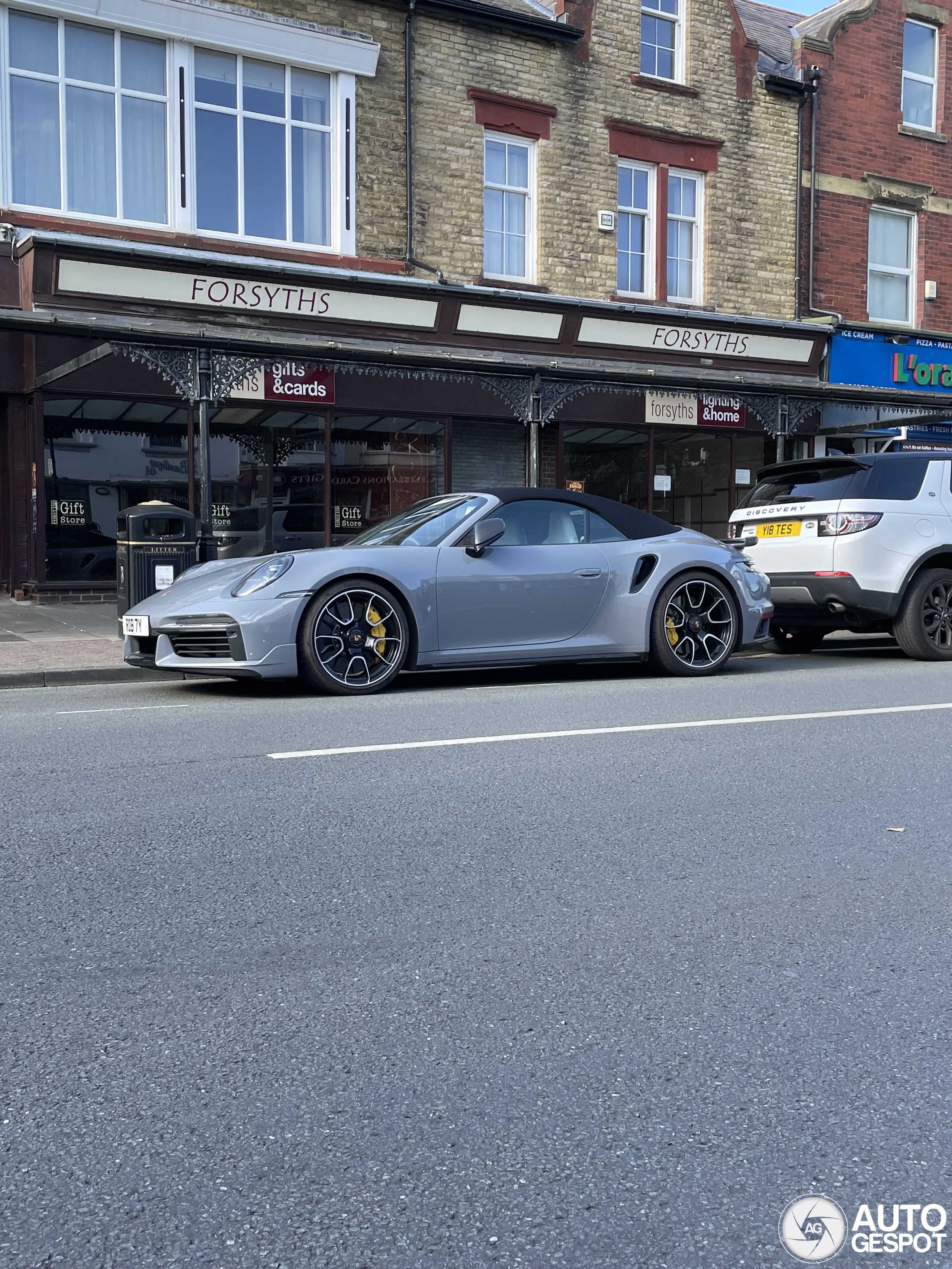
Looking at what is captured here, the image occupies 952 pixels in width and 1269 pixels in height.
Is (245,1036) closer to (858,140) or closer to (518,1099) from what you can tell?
(518,1099)

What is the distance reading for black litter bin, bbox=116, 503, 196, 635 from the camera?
11422 mm

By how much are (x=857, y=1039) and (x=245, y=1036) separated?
55.4 inches

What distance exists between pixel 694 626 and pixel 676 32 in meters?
14.0

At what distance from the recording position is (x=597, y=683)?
9203 millimetres

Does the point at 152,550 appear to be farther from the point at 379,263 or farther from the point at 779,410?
the point at 779,410

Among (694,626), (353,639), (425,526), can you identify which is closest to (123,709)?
(353,639)

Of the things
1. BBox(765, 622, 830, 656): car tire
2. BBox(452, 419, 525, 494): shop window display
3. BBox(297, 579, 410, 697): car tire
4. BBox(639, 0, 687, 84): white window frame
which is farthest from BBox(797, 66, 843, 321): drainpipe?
BBox(297, 579, 410, 697): car tire

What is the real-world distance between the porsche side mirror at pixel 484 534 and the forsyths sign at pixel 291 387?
7.88 m

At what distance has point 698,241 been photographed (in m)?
19.9

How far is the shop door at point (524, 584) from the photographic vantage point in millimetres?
8609

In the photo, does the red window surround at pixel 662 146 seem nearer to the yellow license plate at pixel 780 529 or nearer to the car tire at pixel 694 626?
the yellow license plate at pixel 780 529

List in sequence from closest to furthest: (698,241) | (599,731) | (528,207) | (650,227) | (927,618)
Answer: (599,731)
(927,618)
(528,207)
(650,227)
(698,241)

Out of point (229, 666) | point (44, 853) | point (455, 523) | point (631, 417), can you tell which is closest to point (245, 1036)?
point (44, 853)

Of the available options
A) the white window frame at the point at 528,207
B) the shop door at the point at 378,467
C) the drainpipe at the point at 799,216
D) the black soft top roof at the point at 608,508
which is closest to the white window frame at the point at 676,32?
the drainpipe at the point at 799,216
